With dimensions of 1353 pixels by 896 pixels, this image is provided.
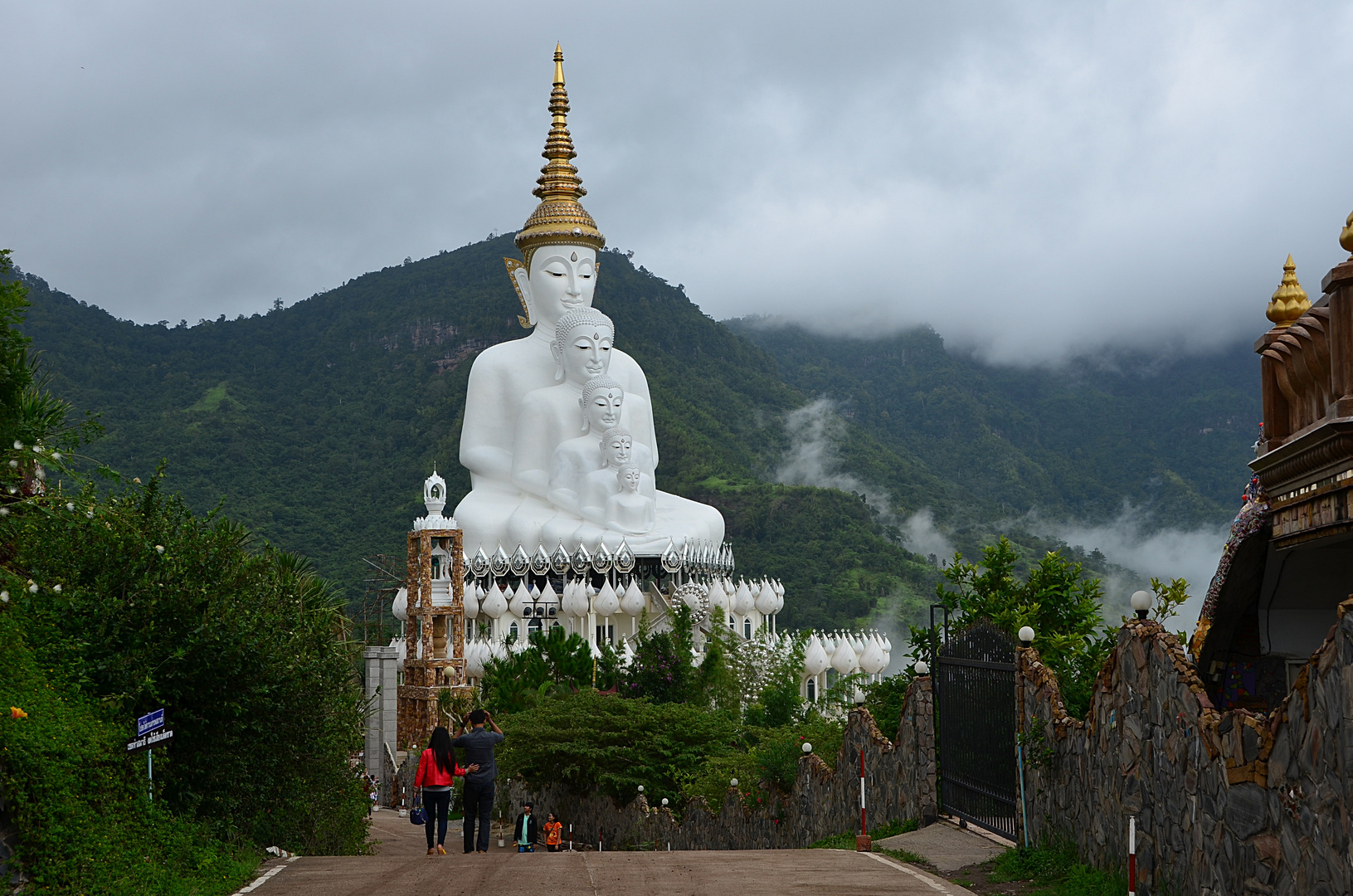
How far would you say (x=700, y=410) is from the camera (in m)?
80.8

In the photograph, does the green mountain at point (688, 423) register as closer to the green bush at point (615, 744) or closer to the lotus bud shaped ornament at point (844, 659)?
the lotus bud shaped ornament at point (844, 659)

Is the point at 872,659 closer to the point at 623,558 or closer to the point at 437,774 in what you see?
the point at 623,558

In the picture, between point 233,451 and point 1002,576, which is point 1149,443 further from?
point 1002,576

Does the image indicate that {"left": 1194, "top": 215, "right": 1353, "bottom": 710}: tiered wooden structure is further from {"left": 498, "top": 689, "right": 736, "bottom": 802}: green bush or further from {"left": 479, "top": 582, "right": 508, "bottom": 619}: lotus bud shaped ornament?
{"left": 479, "top": 582, "right": 508, "bottom": 619}: lotus bud shaped ornament

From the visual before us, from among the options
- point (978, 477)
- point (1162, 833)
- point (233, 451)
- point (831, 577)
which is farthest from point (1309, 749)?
point (978, 477)

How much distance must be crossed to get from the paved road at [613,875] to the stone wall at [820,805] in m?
1.79

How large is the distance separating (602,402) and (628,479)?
2.21 metres

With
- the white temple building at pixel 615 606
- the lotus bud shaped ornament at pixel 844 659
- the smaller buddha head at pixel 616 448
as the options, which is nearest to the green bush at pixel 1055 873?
the white temple building at pixel 615 606

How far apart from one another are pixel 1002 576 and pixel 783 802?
3.85m

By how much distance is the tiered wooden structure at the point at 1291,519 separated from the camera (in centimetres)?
668

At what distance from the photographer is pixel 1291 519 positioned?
24.9 ft

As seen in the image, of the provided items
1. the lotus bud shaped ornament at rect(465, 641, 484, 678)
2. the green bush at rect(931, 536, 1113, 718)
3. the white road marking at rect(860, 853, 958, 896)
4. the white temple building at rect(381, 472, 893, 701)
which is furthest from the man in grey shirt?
the lotus bud shaped ornament at rect(465, 641, 484, 678)

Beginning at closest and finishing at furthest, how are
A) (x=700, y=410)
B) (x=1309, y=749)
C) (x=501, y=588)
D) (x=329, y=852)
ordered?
(x=1309, y=749), (x=329, y=852), (x=501, y=588), (x=700, y=410)

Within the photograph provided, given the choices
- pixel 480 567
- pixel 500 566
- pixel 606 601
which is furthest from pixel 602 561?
pixel 480 567
